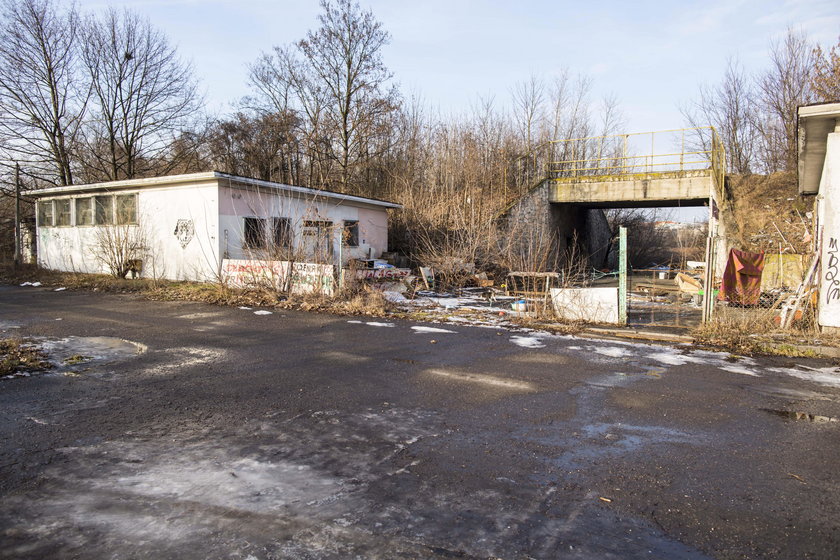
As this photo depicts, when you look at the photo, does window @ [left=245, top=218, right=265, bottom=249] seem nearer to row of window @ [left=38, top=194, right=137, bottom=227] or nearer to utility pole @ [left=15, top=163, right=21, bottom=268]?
row of window @ [left=38, top=194, right=137, bottom=227]

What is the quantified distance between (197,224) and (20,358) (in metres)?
10.9

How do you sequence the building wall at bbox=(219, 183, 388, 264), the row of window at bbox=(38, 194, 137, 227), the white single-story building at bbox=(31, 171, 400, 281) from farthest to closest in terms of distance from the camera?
the row of window at bbox=(38, 194, 137, 227)
the building wall at bbox=(219, 183, 388, 264)
the white single-story building at bbox=(31, 171, 400, 281)

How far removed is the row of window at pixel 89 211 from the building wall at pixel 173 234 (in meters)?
0.28

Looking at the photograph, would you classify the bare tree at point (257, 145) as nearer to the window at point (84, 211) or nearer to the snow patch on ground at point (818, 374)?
the window at point (84, 211)

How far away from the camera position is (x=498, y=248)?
65.7 ft

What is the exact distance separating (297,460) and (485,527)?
63.8 inches

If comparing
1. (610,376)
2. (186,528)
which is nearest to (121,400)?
(186,528)

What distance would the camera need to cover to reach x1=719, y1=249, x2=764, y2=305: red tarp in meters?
13.5

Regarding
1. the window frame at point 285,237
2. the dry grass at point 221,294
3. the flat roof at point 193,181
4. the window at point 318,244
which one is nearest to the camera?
the dry grass at point 221,294

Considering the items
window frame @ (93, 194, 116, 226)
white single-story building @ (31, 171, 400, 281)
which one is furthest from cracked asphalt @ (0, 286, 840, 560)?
window frame @ (93, 194, 116, 226)

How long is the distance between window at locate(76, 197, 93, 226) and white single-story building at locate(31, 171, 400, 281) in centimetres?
4

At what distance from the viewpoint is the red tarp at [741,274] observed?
13453 mm

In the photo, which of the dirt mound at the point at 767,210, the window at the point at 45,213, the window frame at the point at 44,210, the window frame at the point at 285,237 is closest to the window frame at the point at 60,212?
the window frame at the point at 44,210

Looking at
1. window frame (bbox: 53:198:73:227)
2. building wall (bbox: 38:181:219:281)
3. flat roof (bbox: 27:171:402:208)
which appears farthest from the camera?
window frame (bbox: 53:198:73:227)
